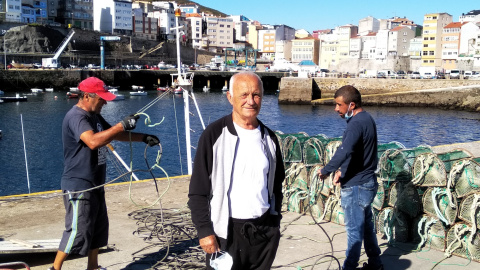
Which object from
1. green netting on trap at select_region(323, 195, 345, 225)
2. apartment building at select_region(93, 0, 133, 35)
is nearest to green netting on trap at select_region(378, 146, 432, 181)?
green netting on trap at select_region(323, 195, 345, 225)

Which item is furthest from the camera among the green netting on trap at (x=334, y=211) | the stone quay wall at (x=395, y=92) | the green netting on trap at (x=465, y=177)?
the stone quay wall at (x=395, y=92)

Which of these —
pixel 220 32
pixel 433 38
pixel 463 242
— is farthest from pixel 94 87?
pixel 220 32

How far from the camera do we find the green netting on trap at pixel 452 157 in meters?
5.03

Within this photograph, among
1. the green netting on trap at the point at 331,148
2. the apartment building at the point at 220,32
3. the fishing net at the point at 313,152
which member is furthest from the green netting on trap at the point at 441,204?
the apartment building at the point at 220,32

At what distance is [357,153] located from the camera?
3969 mm

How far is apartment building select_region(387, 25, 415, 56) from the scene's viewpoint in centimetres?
9869

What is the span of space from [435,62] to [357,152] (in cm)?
9087

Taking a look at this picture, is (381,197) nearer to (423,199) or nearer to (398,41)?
(423,199)

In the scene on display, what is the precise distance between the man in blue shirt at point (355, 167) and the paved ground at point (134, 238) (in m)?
0.46

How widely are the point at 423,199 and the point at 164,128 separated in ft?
96.8

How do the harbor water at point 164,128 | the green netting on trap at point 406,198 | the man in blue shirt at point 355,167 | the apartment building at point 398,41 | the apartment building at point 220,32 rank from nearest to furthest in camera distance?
the man in blue shirt at point 355,167
the green netting on trap at point 406,198
the harbor water at point 164,128
the apartment building at point 398,41
the apartment building at point 220,32

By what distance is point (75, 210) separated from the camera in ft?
12.1

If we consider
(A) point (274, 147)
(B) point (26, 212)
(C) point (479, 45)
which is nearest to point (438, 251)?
(A) point (274, 147)

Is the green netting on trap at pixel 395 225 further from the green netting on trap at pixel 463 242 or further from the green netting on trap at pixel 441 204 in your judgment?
the green netting on trap at pixel 463 242
